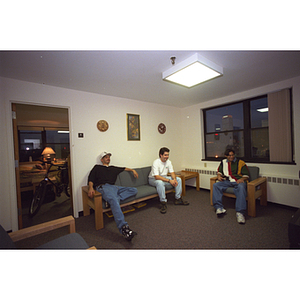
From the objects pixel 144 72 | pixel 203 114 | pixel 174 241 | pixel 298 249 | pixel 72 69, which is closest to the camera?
pixel 298 249

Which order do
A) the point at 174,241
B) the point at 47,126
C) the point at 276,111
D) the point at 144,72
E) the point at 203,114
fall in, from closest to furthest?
the point at 174,241 → the point at 144,72 → the point at 276,111 → the point at 203,114 → the point at 47,126

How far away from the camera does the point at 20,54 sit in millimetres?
1823

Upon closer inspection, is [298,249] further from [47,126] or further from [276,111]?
[47,126]

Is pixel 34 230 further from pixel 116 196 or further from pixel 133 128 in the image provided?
pixel 133 128

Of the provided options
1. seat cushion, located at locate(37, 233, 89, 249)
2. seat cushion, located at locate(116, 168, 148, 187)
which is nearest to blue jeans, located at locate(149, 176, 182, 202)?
seat cushion, located at locate(116, 168, 148, 187)

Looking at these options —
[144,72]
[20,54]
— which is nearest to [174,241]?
[144,72]

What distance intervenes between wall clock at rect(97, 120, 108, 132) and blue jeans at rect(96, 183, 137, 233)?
48.0 inches

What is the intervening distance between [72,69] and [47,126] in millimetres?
4469

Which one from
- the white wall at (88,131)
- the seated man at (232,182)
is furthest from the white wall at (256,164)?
the seated man at (232,182)

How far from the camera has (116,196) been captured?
270 cm

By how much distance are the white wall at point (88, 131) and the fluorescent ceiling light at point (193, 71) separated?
162cm

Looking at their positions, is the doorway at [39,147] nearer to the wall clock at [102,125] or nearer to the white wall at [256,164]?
the wall clock at [102,125]

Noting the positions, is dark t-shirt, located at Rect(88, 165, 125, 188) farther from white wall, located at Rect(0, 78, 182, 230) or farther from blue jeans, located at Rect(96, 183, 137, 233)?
white wall, located at Rect(0, 78, 182, 230)

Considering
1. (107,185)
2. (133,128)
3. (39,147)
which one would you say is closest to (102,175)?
(107,185)
